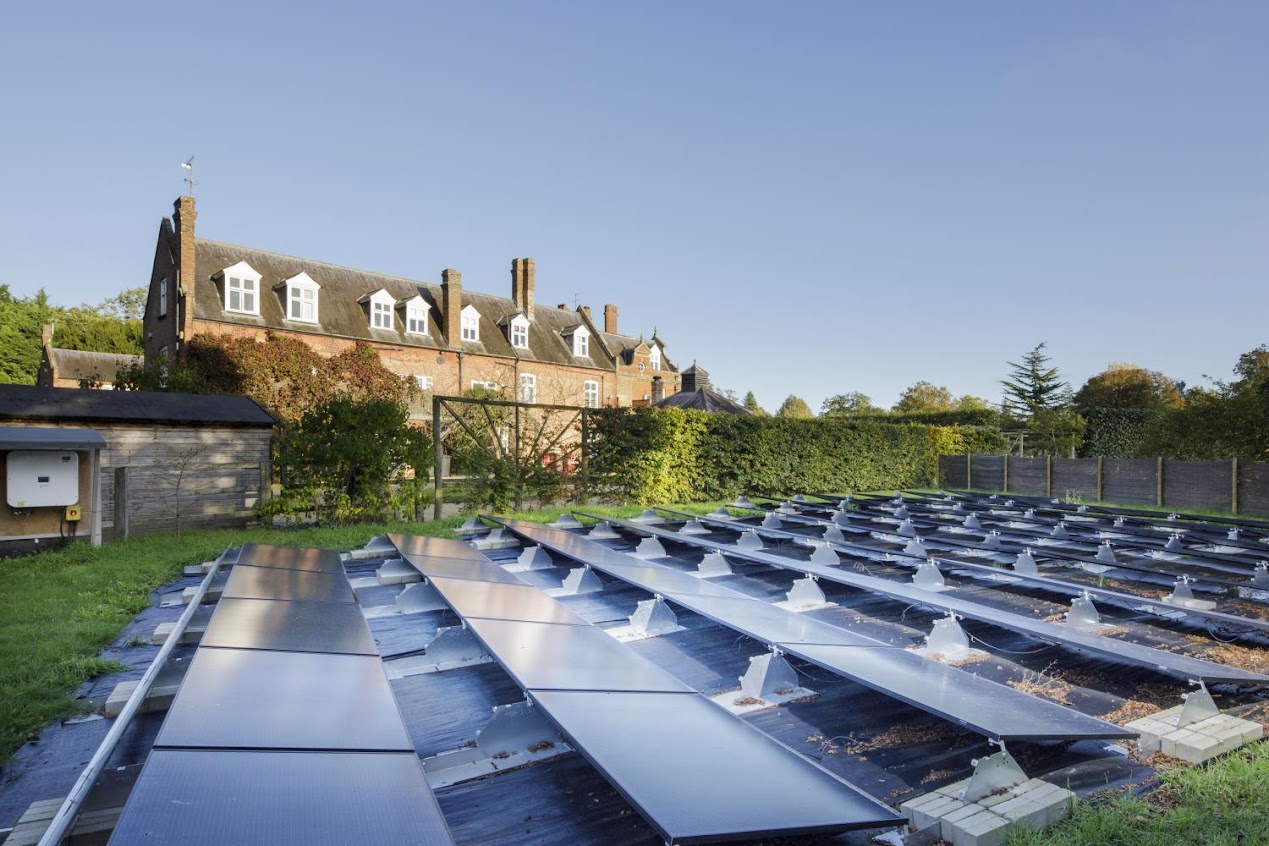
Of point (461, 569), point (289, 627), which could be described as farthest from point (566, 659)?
point (461, 569)

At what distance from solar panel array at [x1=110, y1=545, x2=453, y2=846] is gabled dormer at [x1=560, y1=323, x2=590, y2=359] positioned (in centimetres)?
2866

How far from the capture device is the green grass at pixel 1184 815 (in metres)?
2.57

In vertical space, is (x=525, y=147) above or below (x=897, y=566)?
above

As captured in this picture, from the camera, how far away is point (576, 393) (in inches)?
1248

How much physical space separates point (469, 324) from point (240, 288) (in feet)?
27.9

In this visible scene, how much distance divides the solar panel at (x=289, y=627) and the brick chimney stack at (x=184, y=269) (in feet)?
68.2

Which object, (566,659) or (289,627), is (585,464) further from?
(566,659)

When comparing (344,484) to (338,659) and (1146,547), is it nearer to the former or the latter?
(338,659)

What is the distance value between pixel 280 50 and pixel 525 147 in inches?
252

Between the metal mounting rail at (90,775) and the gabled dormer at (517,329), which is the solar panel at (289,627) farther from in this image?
the gabled dormer at (517,329)

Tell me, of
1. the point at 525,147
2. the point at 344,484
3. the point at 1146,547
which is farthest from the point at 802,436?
the point at 344,484

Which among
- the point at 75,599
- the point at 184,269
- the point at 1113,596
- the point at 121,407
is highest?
the point at 184,269

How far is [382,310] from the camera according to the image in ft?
86.1

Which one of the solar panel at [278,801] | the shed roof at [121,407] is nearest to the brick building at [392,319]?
the shed roof at [121,407]
